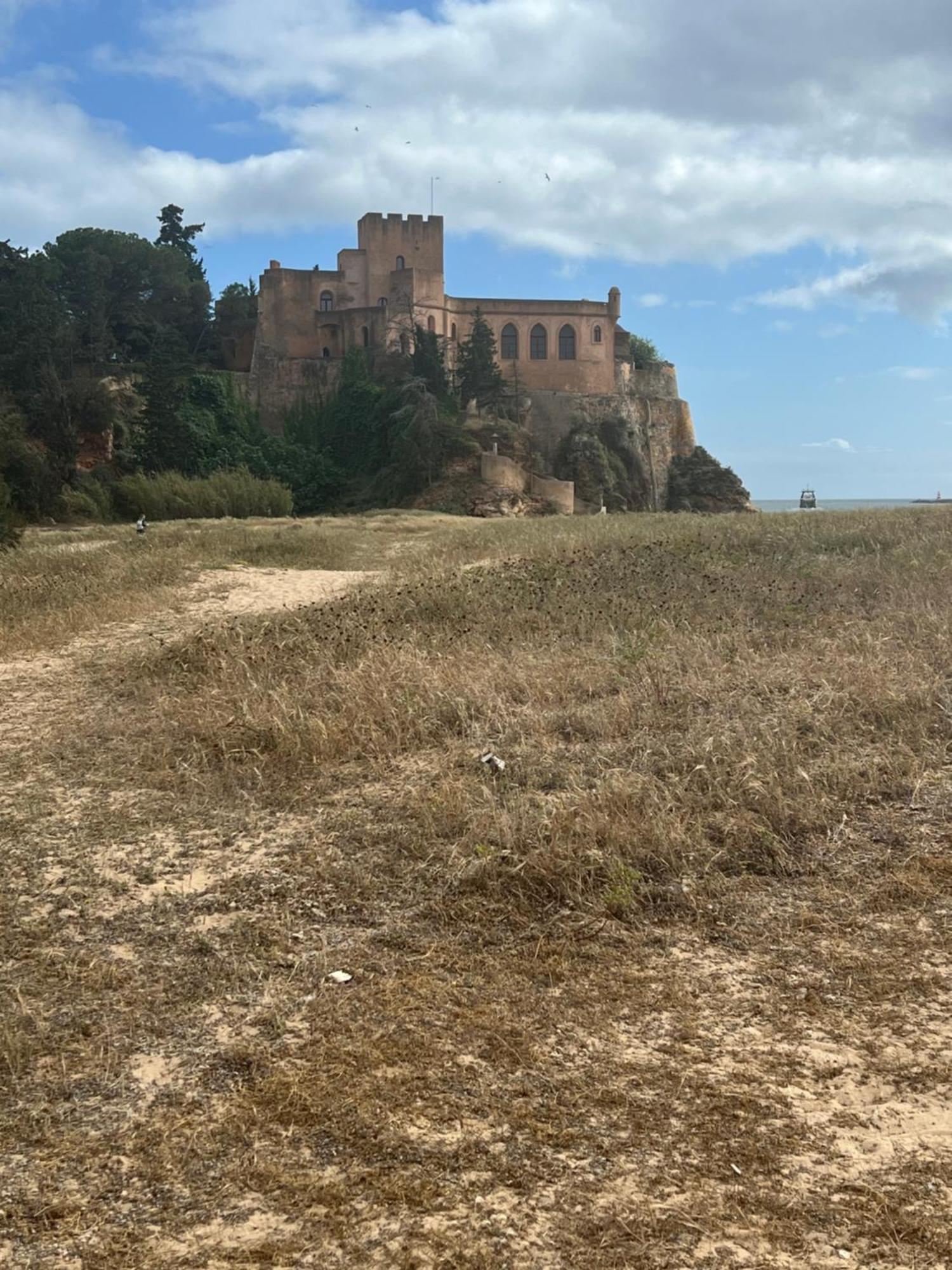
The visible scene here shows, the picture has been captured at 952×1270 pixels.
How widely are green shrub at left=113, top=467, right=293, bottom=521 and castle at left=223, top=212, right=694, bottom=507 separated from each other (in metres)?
16.3

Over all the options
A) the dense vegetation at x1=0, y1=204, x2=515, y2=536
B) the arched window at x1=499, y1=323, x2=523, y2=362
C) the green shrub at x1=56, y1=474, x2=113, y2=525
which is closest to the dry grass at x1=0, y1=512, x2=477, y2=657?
the green shrub at x1=56, y1=474, x2=113, y2=525

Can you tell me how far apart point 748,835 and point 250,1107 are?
2425 mm

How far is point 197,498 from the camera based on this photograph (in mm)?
28766

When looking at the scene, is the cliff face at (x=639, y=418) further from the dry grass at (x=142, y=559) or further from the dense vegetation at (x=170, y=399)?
the dry grass at (x=142, y=559)

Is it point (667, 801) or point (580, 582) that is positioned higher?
point (580, 582)

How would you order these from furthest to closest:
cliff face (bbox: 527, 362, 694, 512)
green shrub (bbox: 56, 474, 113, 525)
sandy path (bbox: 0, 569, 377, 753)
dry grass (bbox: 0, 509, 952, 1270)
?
cliff face (bbox: 527, 362, 694, 512)
green shrub (bbox: 56, 474, 113, 525)
sandy path (bbox: 0, 569, 377, 753)
dry grass (bbox: 0, 509, 952, 1270)

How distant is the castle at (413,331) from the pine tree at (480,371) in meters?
1.86

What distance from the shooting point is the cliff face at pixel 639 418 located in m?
47.9

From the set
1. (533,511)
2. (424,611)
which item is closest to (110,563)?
(424,611)

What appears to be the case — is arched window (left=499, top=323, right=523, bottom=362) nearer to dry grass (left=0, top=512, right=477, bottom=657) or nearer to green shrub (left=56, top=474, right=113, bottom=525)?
green shrub (left=56, top=474, right=113, bottom=525)

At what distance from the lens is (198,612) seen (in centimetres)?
1141

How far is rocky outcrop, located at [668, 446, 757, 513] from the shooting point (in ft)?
167

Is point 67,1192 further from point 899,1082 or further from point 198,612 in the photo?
point 198,612

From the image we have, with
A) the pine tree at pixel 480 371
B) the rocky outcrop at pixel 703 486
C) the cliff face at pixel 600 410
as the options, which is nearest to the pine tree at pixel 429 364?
the pine tree at pixel 480 371
